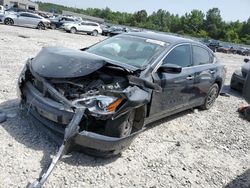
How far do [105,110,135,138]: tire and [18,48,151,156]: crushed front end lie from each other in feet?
0.05

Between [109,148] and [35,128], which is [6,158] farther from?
[109,148]

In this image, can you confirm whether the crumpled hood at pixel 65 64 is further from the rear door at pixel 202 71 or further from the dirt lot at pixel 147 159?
the rear door at pixel 202 71

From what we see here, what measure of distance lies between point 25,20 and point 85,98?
87.0 feet

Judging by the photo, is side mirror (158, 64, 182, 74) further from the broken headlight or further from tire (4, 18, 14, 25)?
tire (4, 18, 14, 25)

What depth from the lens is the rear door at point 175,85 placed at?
4914 millimetres

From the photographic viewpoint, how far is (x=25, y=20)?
92.5 feet

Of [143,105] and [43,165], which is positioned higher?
[143,105]

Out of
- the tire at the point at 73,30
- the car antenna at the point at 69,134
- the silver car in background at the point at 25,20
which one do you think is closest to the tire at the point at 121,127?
the car antenna at the point at 69,134

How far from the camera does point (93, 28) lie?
3428 centimetres

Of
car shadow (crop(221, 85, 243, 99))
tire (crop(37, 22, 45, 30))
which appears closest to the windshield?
car shadow (crop(221, 85, 243, 99))

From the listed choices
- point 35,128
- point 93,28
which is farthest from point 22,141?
point 93,28

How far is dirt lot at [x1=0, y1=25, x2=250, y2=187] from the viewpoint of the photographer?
145 inches

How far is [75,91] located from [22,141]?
999 millimetres

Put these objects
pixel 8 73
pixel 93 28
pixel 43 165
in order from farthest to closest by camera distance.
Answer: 1. pixel 93 28
2. pixel 8 73
3. pixel 43 165
